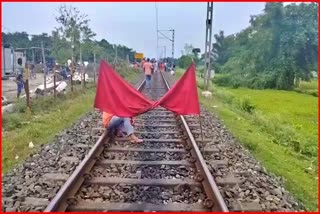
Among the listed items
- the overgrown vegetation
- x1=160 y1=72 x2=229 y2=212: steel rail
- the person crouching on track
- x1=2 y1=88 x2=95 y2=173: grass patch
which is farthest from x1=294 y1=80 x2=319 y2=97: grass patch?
x1=160 y1=72 x2=229 y2=212: steel rail

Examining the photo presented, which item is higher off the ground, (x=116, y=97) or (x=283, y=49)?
(x=283, y=49)

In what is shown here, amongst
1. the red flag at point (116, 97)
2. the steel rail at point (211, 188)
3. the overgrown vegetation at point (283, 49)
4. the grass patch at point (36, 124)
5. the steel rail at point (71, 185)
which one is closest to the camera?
the steel rail at point (71, 185)

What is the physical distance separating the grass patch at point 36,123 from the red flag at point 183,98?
2.67 metres

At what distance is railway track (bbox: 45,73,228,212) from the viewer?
431 cm

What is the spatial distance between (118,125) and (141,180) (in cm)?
271

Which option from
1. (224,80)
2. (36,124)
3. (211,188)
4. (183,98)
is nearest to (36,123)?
(36,124)

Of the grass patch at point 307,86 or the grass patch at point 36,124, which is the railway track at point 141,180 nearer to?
the grass patch at point 36,124

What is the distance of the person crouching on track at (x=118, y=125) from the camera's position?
7.45 metres

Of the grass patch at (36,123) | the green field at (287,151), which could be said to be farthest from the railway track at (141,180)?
the grass patch at (36,123)

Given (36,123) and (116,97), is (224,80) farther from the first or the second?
(116,97)

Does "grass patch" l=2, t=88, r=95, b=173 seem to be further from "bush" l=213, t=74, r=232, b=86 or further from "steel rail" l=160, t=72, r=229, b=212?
"bush" l=213, t=74, r=232, b=86

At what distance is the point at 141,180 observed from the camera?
511 cm

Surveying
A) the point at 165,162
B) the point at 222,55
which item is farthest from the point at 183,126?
the point at 222,55

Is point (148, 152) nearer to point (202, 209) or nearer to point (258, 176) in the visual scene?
point (258, 176)
